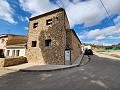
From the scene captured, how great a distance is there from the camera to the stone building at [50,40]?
35.8 ft

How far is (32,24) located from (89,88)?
38.6 ft

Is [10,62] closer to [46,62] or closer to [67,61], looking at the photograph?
[46,62]

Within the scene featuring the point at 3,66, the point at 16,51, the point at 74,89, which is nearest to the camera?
the point at 74,89

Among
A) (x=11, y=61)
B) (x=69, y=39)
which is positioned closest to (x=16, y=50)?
(x=11, y=61)

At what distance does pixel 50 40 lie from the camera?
39.4ft

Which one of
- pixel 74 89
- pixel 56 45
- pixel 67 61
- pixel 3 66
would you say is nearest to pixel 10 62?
pixel 3 66

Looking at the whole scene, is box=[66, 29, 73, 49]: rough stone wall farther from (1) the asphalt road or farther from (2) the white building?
(2) the white building

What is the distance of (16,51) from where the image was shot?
51.4ft

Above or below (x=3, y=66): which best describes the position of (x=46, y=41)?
above

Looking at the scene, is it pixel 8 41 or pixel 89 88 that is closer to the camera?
pixel 89 88

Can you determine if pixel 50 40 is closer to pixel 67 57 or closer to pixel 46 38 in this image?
pixel 46 38

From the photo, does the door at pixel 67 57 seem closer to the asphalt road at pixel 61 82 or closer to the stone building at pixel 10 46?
the asphalt road at pixel 61 82

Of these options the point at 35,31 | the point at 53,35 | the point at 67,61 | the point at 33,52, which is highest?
the point at 35,31

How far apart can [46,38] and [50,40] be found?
557mm
